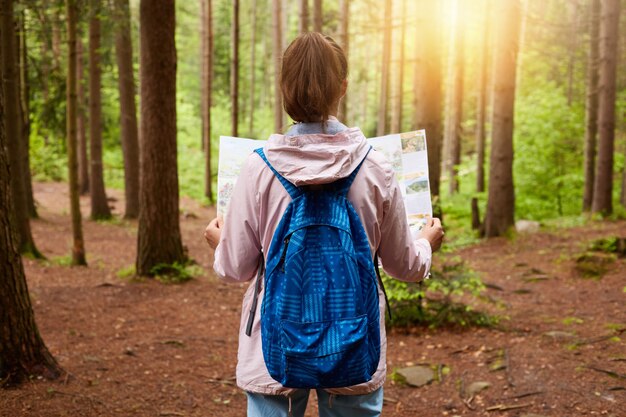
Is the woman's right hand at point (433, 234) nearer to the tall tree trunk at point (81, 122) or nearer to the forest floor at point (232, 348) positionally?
the forest floor at point (232, 348)

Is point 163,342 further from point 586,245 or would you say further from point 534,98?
point 534,98

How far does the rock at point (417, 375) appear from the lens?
17.4ft

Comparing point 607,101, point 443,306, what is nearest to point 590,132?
point 607,101

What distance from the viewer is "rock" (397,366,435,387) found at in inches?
209

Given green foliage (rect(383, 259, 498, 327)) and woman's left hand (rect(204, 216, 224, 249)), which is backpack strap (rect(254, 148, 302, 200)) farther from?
green foliage (rect(383, 259, 498, 327))

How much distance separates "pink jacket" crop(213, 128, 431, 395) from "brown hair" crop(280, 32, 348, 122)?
0.11 meters

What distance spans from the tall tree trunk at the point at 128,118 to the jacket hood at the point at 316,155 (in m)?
14.4

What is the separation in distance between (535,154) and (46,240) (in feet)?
48.5

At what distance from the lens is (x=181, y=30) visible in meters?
42.9

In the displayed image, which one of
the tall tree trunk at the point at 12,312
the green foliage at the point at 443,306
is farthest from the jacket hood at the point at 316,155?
the green foliage at the point at 443,306

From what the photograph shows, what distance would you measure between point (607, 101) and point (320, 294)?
599 inches

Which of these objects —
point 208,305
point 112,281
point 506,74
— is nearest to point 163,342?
point 208,305

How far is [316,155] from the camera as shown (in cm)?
184

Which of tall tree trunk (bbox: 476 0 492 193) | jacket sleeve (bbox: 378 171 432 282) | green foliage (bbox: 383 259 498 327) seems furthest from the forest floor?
tall tree trunk (bbox: 476 0 492 193)
